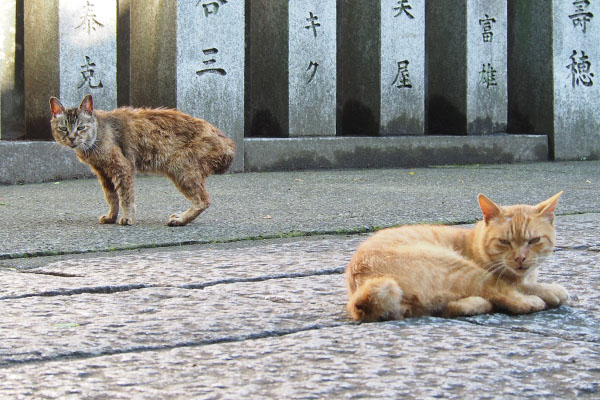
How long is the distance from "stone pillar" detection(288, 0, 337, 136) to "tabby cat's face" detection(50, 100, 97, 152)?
3956mm

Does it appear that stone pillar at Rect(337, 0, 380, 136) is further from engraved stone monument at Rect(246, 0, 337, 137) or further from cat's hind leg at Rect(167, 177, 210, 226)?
cat's hind leg at Rect(167, 177, 210, 226)

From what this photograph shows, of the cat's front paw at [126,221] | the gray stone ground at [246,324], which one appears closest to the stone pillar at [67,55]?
the gray stone ground at [246,324]

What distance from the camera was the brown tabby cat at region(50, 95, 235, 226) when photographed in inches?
188

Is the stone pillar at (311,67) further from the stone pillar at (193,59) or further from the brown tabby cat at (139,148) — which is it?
the brown tabby cat at (139,148)

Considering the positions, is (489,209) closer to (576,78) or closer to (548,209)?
(548,209)

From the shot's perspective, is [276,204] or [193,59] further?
[193,59]

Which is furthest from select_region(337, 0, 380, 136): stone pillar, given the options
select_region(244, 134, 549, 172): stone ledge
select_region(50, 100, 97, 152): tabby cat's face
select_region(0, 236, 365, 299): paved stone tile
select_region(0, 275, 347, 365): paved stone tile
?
select_region(0, 275, 347, 365): paved stone tile

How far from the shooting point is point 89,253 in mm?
3732

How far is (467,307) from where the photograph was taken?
2361mm

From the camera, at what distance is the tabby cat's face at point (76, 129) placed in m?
4.79

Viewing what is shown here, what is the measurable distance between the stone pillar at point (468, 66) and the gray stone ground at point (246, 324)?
17.0 feet

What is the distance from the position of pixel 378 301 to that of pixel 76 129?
2.96 meters

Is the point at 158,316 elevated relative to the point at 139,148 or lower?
lower

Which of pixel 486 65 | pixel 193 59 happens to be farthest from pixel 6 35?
pixel 486 65
